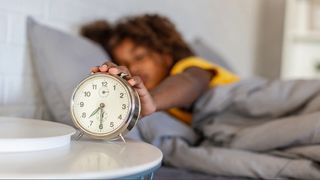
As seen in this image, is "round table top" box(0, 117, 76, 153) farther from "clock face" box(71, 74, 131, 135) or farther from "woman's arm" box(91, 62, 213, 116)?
"woman's arm" box(91, 62, 213, 116)

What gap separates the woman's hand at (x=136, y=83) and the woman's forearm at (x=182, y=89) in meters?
0.19

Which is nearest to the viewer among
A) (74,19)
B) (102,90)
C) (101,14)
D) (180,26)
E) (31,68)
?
(102,90)

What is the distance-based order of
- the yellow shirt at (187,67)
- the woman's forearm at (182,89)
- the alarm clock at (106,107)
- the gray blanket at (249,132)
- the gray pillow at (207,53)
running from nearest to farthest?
the alarm clock at (106,107), the gray blanket at (249,132), the woman's forearm at (182,89), the yellow shirt at (187,67), the gray pillow at (207,53)

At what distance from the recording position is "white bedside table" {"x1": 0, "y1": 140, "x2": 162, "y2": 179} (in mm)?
Result: 579

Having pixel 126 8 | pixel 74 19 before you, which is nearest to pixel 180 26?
pixel 126 8

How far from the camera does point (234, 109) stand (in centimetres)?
135

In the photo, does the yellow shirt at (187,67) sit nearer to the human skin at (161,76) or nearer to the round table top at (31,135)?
the human skin at (161,76)

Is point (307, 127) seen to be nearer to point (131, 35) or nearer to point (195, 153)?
point (195, 153)

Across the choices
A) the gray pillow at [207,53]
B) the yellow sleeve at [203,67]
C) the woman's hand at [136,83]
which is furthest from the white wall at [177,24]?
the woman's hand at [136,83]

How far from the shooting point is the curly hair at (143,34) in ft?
4.85

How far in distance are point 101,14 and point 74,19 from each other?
149 millimetres

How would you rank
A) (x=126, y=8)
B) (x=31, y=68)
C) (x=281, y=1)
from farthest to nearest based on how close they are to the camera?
1. (x=281, y=1)
2. (x=126, y=8)
3. (x=31, y=68)

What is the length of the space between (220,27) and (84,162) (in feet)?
6.26

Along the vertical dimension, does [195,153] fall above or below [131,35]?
below
